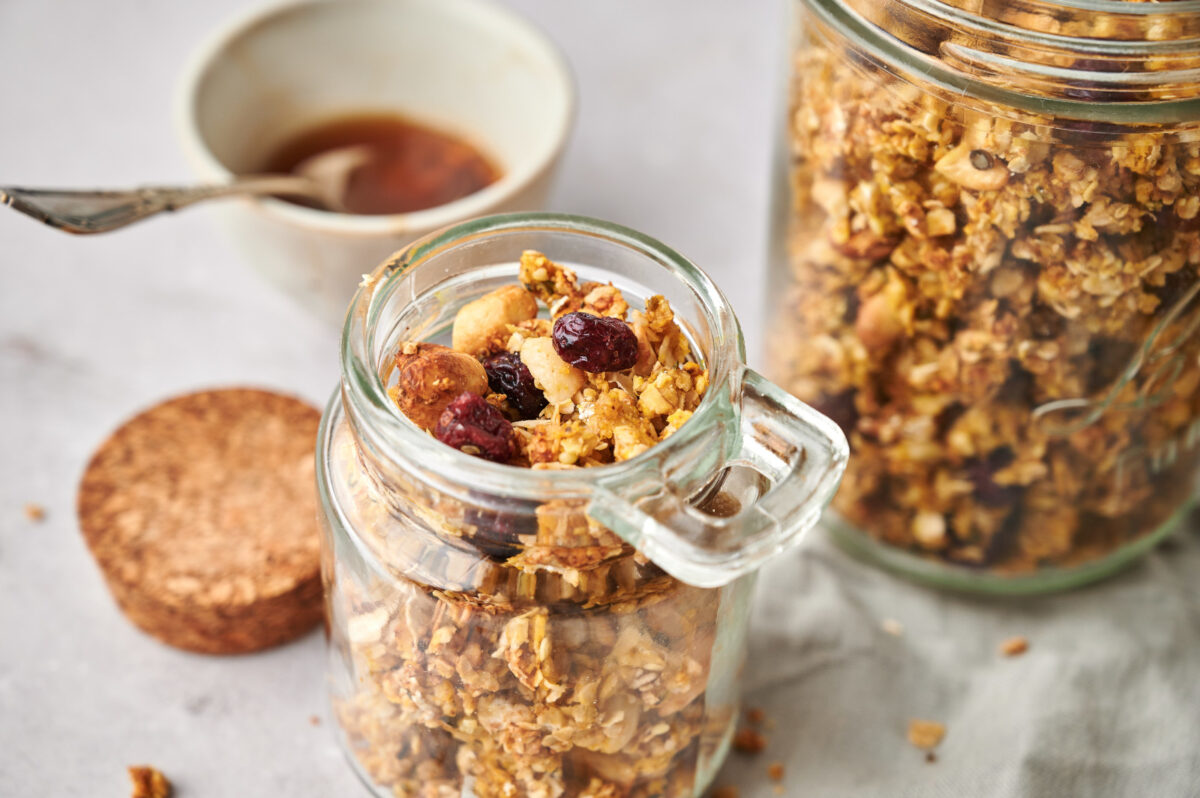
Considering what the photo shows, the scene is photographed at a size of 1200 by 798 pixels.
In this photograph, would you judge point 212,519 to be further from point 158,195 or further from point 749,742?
point 749,742

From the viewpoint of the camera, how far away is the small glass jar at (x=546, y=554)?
65 centimetres

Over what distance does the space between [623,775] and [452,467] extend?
0.84 feet

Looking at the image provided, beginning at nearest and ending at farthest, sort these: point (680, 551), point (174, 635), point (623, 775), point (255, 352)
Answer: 1. point (680, 551)
2. point (623, 775)
3. point (174, 635)
4. point (255, 352)

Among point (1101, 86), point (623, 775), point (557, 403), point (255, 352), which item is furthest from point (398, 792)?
point (1101, 86)

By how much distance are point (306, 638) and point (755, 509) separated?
48 centimetres

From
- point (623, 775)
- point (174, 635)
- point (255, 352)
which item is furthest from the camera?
point (255, 352)

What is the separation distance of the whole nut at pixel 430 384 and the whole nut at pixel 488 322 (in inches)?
1.9

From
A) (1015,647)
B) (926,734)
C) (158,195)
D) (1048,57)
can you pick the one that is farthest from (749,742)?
(158,195)

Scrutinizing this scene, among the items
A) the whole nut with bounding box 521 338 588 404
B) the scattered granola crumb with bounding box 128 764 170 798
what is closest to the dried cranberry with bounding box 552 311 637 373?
the whole nut with bounding box 521 338 588 404

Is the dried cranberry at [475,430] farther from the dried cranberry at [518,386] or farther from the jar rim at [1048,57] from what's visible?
the jar rim at [1048,57]

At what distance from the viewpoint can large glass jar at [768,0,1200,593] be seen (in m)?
0.74

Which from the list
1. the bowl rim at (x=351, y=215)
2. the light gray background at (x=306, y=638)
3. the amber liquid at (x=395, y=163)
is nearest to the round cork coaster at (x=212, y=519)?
the light gray background at (x=306, y=638)

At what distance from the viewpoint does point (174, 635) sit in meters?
0.96

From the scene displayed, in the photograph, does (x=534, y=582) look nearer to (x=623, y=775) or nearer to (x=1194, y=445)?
(x=623, y=775)
